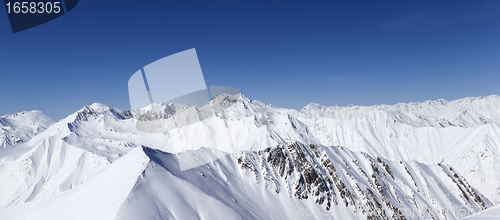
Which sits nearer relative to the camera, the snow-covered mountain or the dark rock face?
the snow-covered mountain

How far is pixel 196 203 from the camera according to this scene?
166 ft

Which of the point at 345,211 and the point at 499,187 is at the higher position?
the point at 345,211

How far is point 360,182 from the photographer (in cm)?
11175

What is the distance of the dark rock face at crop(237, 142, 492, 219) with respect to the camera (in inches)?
3925

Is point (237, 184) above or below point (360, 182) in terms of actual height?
above

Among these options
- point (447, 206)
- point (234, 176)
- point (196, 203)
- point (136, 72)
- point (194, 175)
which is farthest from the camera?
point (447, 206)

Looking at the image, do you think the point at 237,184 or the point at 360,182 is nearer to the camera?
the point at 237,184

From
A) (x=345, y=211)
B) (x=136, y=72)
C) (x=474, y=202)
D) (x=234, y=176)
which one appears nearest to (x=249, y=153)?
(x=234, y=176)

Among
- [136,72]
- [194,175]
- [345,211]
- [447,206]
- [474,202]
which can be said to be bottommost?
[474,202]

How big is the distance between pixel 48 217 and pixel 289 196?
259ft

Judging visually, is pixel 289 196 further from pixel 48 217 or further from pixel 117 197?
pixel 48 217

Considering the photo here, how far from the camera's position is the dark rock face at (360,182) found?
99688mm

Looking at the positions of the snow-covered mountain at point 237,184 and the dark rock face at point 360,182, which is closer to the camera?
the snow-covered mountain at point 237,184

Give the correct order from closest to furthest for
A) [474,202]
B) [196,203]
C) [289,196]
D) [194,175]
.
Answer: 1. [196,203]
2. [194,175]
3. [289,196]
4. [474,202]
